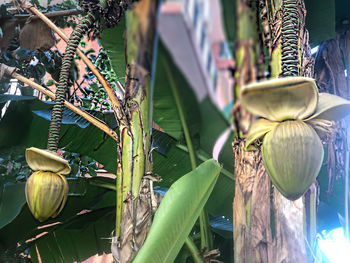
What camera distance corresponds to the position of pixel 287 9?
0.48 feet

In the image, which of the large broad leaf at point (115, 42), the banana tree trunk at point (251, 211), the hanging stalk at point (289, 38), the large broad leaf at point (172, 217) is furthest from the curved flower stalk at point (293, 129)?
the large broad leaf at point (115, 42)

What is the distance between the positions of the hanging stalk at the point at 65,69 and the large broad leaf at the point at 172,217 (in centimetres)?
17

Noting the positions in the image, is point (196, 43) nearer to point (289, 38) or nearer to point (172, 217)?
point (289, 38)

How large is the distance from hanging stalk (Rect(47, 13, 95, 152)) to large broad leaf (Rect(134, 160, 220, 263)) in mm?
169

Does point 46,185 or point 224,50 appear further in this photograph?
point 46,185

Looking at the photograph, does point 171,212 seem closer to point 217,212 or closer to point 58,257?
point 217,212

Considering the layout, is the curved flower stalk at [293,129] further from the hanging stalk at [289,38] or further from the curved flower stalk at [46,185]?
the curved flower stalk at [46,185]

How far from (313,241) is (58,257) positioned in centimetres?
109

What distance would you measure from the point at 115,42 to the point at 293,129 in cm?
105

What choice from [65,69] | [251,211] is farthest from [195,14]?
[251,211]

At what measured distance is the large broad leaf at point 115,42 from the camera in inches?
43.1

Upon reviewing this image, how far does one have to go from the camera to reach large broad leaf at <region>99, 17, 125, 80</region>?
1.10 metres

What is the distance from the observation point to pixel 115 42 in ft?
3.69

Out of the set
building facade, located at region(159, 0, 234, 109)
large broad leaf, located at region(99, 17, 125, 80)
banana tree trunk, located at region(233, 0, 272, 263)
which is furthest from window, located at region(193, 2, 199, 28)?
large broad leaf, located at region(99, 17, 125, 80)
